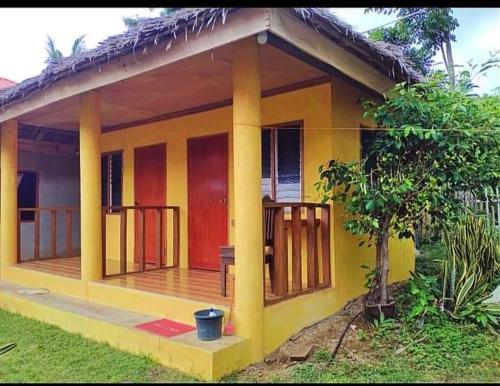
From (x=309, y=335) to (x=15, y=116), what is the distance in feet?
17.2

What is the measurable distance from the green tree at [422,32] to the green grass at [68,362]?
31.6ft

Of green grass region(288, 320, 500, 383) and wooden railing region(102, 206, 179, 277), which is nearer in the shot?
green grass region(288, 320, 500, 383)

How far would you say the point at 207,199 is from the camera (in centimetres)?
657

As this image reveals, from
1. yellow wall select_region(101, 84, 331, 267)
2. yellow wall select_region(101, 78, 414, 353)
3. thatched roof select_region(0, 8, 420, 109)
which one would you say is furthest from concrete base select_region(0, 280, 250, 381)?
thatched roof select_region(0, 8, 420, 109)

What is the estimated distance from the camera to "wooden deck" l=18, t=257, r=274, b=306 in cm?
466

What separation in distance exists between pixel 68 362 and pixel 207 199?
317 centimetres

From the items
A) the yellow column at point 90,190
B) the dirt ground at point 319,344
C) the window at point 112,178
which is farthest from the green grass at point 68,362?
the window at point 112,178

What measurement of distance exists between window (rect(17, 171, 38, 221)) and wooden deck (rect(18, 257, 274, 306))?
7.80 feet

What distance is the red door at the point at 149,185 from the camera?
289 inches

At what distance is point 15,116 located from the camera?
259 inches

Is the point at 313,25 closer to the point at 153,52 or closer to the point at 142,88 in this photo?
the point at 153,52

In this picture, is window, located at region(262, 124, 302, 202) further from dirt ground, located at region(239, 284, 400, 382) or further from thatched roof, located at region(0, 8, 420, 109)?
dirt ground, located at region(239, 284, 400, 382)

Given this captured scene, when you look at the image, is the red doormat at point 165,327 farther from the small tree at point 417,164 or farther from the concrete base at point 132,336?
the small tree at point 417,164

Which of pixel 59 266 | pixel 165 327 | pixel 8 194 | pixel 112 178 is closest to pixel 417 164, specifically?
pixel 165 327
